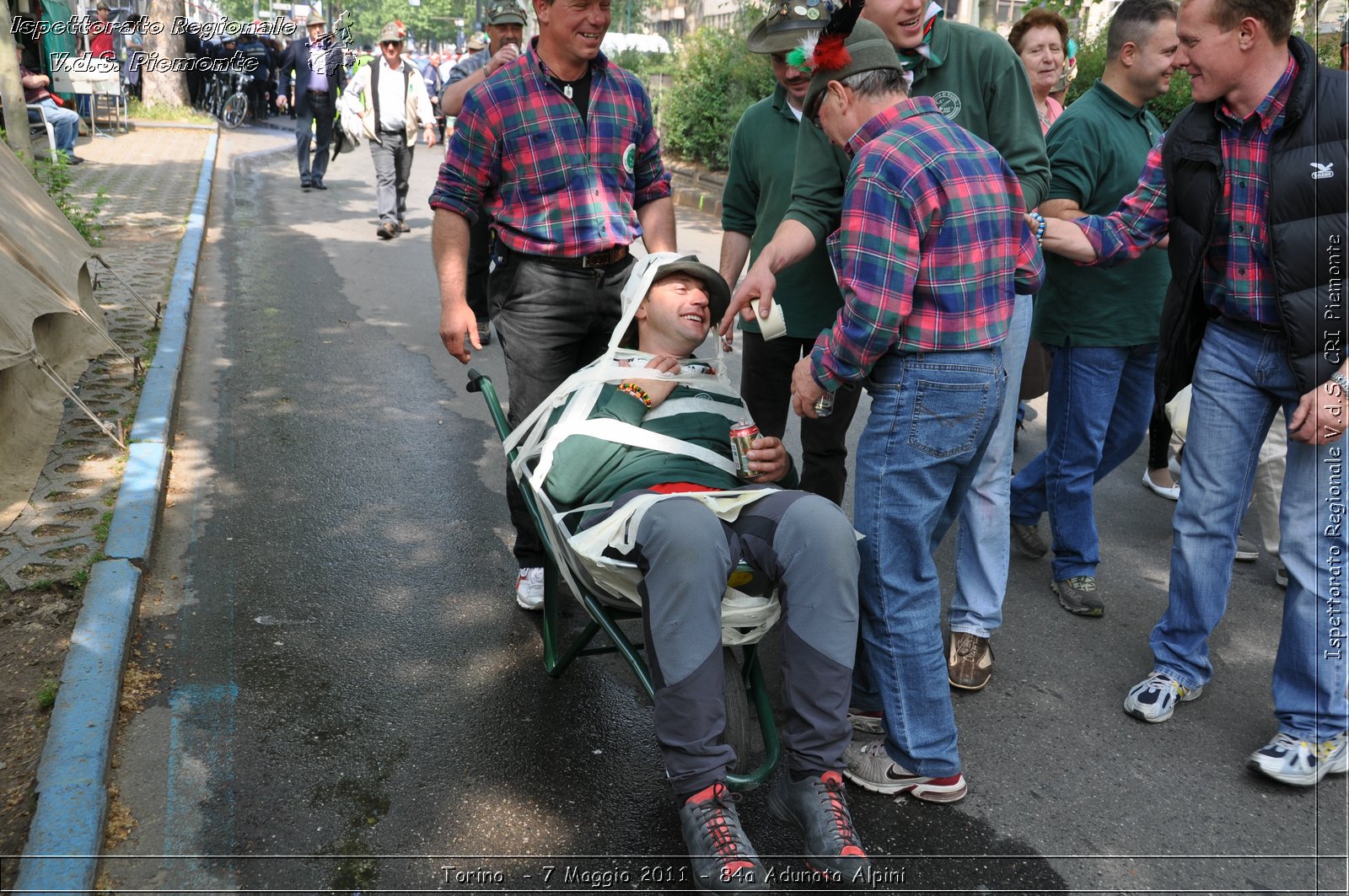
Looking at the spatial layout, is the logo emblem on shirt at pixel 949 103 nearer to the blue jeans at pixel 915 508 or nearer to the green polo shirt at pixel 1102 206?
the green polo shirt at pixel 1102 206

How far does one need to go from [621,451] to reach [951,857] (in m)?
1.39

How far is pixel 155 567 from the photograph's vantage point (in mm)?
4352

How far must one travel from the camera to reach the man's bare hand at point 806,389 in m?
2.99

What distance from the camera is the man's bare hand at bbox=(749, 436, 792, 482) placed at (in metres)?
3.20

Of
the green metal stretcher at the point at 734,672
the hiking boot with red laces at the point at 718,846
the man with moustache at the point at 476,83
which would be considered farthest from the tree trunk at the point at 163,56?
the hiking boot with red laces at the point at 718,846

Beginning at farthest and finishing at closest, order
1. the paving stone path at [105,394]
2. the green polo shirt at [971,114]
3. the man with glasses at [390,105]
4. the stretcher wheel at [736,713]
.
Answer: the man with glasses at [390,105] → the paving stone path at [105,394] → the green polo shirt at [971,114] → the stretcher wheel at [736,713]

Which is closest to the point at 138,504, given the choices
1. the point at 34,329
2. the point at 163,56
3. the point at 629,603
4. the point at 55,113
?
the point at 34,329

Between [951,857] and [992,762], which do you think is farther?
[992,762]

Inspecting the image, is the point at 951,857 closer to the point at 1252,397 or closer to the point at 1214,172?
the point at 1252,397

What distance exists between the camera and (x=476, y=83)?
614cm

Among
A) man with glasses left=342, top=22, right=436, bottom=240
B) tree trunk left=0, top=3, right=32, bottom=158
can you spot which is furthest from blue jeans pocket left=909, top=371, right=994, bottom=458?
man with glasses left=342, top=22, right=436, bottom=240

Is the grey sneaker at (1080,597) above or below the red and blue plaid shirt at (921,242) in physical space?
below

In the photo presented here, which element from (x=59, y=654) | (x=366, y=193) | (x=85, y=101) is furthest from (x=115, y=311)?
(x=85, y=101)

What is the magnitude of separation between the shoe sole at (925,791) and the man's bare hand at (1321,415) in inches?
53.8
